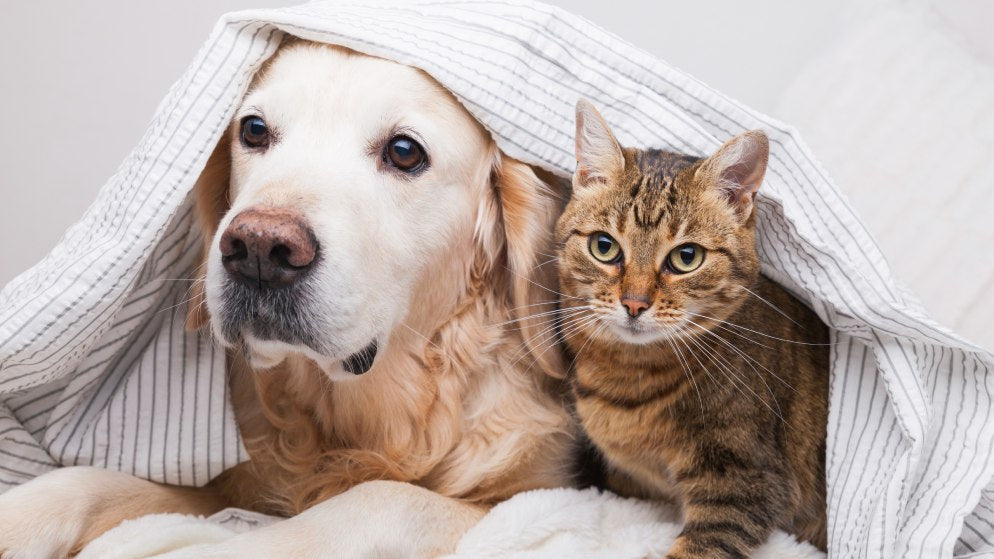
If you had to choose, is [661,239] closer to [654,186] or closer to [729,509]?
[654,186]

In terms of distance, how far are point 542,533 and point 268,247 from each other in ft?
2.28

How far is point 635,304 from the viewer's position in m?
1.45

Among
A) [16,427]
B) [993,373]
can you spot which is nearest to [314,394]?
[16,427]

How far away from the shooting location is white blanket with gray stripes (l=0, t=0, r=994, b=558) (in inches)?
61.4

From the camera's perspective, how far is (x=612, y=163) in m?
1.58

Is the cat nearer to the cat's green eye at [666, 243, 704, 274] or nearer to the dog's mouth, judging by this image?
the cat's green eye at [666, 243, 704, 274]

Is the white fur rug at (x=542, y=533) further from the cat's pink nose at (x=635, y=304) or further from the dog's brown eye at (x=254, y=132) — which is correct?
the dog's brown eye at (x=254, y=132)

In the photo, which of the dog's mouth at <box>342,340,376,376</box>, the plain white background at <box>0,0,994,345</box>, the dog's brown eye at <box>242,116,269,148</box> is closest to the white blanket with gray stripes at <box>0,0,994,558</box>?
the dog's brown eye at <box>242,116,269,148</box>

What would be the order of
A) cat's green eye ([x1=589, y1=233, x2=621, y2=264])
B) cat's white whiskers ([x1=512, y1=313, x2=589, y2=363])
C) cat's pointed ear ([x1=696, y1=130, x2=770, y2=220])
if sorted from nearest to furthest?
1. cat's pointed ear ([x1=696, y1=130, x2=770, y2=220])
2. cat's green eye ([x1=589, y1=233, x2=621, y2=264])
3. cat's white whiskers ([x1=512, y1=313, x2=589, y2=363])

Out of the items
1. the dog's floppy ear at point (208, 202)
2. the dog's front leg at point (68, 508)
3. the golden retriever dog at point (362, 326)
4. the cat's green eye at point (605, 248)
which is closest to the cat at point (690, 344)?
the cat's green eye at point (605, 248)

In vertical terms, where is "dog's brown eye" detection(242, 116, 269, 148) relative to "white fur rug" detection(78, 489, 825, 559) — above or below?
above

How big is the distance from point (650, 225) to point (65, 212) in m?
1.94

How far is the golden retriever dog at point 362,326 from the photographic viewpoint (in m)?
1.41

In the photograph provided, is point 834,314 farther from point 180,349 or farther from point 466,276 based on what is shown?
point 180,349
